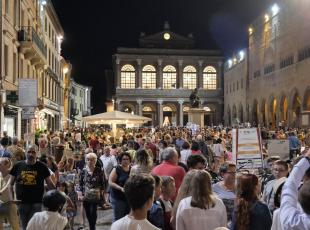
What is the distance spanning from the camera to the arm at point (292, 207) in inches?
123

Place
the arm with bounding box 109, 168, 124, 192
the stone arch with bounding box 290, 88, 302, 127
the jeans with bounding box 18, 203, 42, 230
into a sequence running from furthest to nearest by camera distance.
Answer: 1. the stone arch with bounding box 290, 88, 302, 127
2. the arm with bounding box 109, 168, 124, 192
3. the jeans with bounding box 18, 203, 42, 230

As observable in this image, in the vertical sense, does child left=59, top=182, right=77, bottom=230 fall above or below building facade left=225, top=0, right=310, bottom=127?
below

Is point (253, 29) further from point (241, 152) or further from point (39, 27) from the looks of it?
point (241, 152)

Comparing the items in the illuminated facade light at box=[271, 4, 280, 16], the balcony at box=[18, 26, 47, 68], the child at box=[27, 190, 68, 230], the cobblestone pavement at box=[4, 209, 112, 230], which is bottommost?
the cobblestone pavement at box=[4, 209, 112, 230]

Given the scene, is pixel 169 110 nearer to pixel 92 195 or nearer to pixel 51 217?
pixel 92 195

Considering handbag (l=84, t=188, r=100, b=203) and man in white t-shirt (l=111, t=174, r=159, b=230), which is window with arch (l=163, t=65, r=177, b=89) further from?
man in white t-shirt (l=111, t=174, r=159, b=230)

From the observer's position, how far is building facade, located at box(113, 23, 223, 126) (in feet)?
267

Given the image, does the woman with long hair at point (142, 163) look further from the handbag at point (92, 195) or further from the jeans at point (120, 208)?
the handbag at point (92, 195)

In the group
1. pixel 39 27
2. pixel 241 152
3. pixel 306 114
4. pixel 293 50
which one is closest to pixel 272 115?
pixel 293 50

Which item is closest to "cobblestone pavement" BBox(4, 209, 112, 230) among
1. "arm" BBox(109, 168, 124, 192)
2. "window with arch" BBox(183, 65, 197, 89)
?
"arm" BBox(109, 168, 124, 192)

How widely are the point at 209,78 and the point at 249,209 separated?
80935 millimetres

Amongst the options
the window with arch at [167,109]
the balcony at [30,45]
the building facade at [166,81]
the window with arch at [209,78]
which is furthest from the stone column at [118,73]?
the balcony at [30,45]

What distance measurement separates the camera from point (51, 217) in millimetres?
4551

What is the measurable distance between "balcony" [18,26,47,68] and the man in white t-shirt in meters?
23.8
